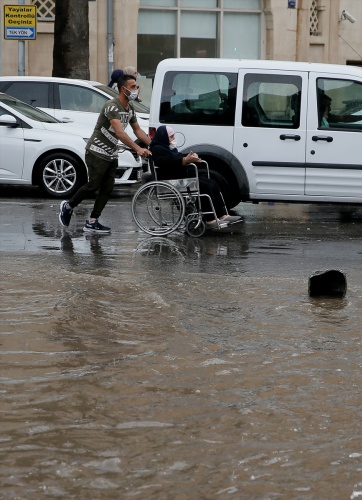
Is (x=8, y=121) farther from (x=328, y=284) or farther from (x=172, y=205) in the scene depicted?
(x=328, y=284)

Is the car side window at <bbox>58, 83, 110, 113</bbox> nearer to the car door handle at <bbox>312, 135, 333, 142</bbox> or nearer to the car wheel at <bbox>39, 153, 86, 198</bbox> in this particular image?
the car wheel at <bbox>39, 153, 86, 198</bbox>

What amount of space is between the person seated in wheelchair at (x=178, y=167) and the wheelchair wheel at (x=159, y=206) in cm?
20

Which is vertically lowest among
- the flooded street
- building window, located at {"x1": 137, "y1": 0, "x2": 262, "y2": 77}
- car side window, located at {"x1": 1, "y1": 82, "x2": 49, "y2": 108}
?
the flooded street

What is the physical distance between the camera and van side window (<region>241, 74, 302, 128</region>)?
45.0 feet

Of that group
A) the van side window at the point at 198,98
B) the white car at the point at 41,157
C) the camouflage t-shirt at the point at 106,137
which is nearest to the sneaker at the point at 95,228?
the camouflage t-shirt at the point at 106,137

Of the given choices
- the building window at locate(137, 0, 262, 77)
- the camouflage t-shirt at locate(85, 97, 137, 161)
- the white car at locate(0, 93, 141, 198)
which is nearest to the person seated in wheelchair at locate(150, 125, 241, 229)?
the camouflage t-shirt at locate(85, 97, 137, 161)

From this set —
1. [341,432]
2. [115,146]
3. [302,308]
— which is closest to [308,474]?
[341,432]

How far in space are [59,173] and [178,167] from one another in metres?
4.28

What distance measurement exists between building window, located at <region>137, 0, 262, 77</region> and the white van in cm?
1619

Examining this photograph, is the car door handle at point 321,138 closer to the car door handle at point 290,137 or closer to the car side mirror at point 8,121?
the car door handle at point 290,137

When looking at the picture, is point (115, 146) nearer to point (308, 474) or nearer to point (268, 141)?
point (268, 141)

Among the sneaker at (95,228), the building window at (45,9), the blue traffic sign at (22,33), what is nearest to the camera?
the sneaker at (95,228)

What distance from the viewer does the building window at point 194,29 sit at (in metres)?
29.8

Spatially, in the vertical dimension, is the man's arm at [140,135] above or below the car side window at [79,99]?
below
